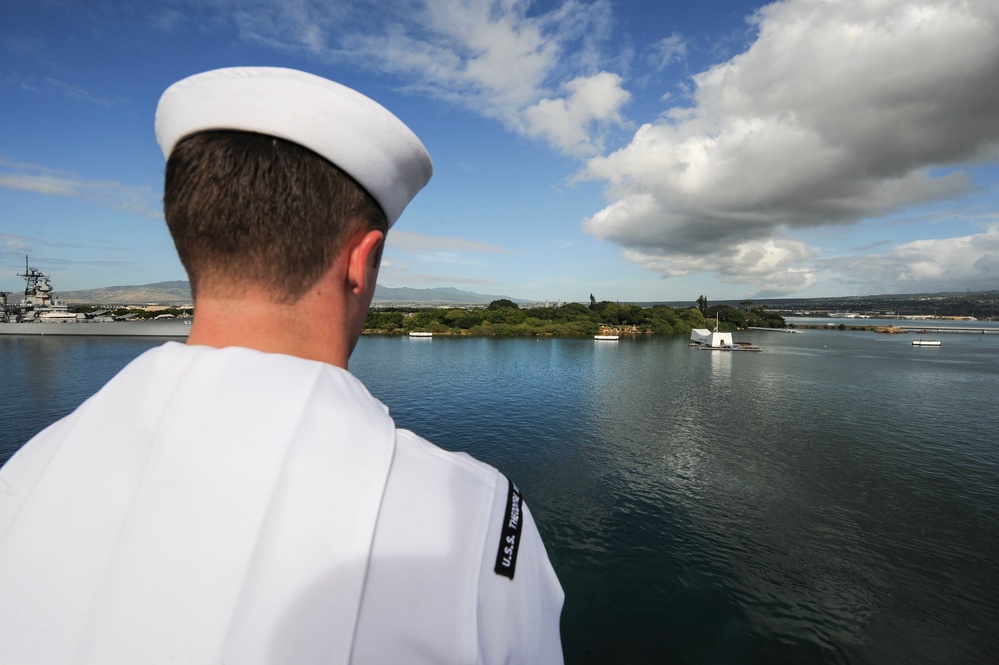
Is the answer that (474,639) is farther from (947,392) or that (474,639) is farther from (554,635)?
(947,392)

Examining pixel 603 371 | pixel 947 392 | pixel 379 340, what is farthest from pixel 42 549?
pixel 379 340

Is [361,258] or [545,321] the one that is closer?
[361,258]

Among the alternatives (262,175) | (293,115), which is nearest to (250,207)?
(262,175)

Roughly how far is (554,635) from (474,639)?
0.22 m

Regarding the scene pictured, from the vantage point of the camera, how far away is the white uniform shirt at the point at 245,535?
54 centimetres

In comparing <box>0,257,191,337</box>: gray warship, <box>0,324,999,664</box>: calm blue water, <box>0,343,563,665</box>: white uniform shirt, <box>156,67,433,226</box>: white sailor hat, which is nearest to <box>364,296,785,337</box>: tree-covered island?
<box>0,257,191,337</box>: gray warship

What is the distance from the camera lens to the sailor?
0.54 m

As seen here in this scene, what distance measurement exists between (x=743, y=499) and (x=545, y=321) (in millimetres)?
61413

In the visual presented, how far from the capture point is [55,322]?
62031 millimetres

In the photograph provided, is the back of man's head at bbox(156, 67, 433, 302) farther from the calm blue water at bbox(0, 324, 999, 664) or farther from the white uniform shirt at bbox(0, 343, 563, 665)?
the calm blue water at bbox(0, 324, 999, 664)

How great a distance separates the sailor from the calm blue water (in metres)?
8.96

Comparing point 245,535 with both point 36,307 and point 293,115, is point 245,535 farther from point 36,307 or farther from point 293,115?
point 36,307

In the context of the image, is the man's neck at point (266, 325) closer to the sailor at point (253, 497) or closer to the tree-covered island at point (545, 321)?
the sailor at point (253, 497)

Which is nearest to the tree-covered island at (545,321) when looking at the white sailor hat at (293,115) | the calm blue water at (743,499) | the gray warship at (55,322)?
the gray warship at (55,322)
